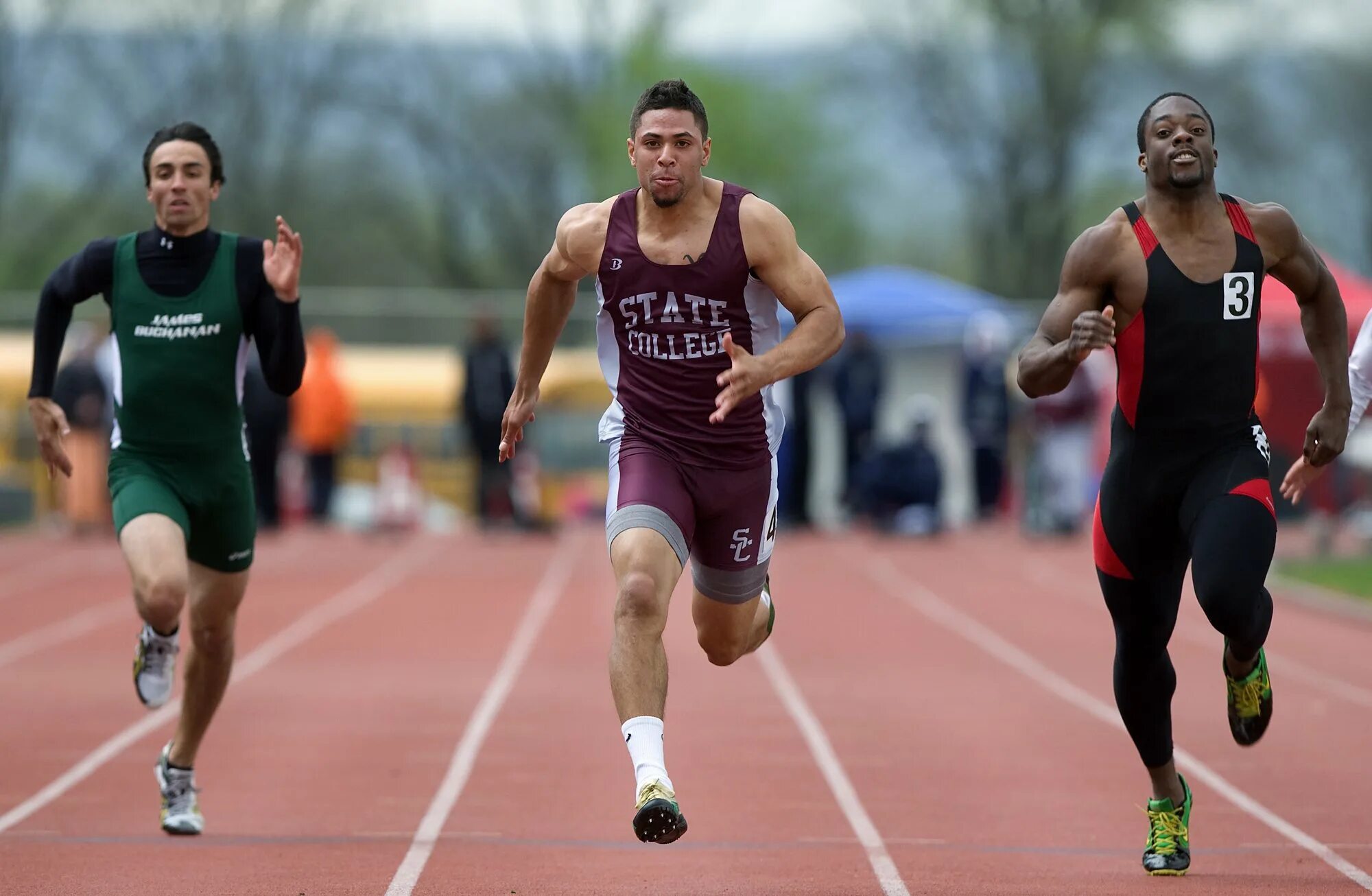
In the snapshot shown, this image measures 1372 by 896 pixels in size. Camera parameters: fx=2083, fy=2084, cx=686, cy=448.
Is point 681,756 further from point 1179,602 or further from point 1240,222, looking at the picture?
point 1240,222

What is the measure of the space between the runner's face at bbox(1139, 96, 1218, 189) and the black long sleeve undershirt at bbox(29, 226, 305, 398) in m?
2.82

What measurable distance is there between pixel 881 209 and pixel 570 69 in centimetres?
1141

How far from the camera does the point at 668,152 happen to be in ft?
19.8

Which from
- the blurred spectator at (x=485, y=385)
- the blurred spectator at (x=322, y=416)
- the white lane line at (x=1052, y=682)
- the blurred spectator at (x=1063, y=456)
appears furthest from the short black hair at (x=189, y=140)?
the blurred spectator at (x=322, y=416)

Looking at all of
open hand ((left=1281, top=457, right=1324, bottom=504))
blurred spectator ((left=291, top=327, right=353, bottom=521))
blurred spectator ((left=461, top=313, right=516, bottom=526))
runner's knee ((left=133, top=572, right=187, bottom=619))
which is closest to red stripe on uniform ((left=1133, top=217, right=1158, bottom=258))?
open hand ((left=1281, top=457, right=1324, bottom=504))

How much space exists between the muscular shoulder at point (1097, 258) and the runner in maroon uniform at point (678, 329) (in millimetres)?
710

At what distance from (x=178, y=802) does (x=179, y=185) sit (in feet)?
6.83

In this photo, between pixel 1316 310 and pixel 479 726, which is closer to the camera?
pixel 1316 310

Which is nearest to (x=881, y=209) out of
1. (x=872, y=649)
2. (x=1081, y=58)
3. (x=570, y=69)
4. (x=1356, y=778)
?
(x=570, y=69)

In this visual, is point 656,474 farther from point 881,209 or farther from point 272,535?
point 881,209

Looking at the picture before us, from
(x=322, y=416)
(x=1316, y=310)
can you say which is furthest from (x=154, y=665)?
(x=322, y=416)

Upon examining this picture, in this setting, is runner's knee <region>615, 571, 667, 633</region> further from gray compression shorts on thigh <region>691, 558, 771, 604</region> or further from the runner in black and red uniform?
the runner in black and red uniform

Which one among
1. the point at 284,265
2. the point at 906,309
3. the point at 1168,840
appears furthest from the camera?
the point at 906,309

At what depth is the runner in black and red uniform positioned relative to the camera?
596 centimetres
